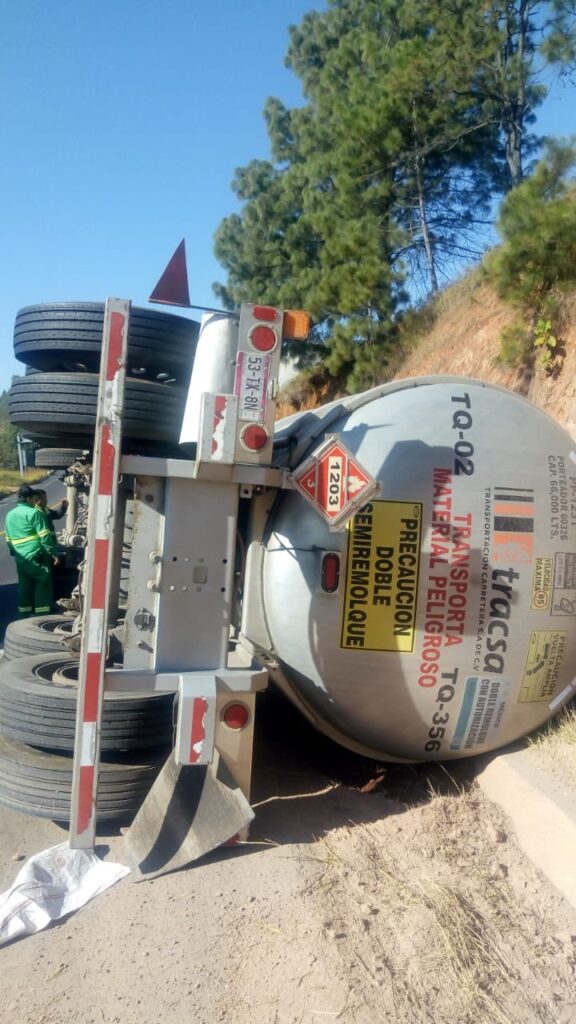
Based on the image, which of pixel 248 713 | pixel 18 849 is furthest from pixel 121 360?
pixel 18 849

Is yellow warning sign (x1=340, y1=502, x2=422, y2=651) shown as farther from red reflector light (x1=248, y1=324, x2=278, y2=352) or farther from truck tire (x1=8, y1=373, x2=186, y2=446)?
truck tire (x1=8, y1=373, x2=186, y2=446)

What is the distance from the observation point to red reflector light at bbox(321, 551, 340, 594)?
377 cm

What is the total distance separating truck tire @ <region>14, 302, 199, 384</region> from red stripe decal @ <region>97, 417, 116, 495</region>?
1.22 m

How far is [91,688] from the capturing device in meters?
3.44

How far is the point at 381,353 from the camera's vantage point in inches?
647

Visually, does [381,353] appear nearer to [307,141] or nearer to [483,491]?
[307,141]

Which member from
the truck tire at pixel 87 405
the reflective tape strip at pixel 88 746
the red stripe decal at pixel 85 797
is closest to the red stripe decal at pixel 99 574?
the reflective tape strip at pixel 88 746

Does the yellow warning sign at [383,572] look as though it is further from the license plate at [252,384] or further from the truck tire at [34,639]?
the truck tire at [34,639]

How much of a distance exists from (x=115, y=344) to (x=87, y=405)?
118 centimetres

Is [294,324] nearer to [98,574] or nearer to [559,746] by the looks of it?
[98,574]

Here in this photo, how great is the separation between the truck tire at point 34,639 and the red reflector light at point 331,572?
2.45m

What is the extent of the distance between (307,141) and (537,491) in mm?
17726

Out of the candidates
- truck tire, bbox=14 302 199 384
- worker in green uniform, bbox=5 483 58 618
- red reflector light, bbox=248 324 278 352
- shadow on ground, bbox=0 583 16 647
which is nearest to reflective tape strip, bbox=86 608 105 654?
red reflector light, bbox=248 324 278 352

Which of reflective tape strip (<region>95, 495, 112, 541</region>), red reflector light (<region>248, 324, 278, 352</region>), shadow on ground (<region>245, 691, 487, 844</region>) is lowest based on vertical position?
shadow on ground (<region>245, 691, 487, 844</region>)
